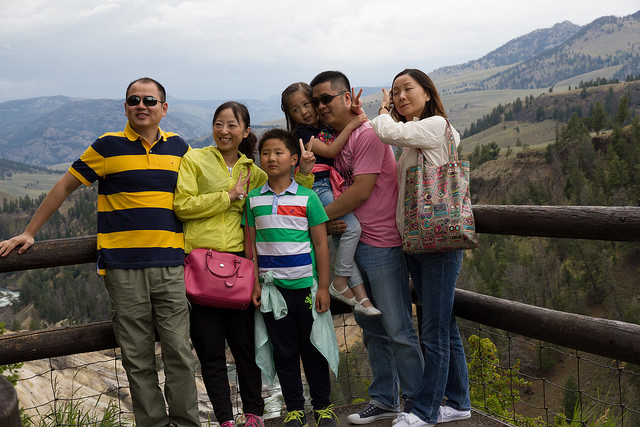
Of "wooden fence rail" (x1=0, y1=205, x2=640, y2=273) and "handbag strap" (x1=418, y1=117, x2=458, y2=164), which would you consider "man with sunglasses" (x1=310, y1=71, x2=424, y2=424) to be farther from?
"wooden fence rail" (x1=0, y1=205, x2=640, y2=273)

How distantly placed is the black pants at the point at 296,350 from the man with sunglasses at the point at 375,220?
12.8 inches

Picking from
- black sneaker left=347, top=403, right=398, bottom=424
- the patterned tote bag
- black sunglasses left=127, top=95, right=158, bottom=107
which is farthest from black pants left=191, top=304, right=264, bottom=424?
black sunglasses left=127, top=95, right=158, bottom=107

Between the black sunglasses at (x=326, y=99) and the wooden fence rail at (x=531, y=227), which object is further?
the black sunglasses at (x=326, y=99)

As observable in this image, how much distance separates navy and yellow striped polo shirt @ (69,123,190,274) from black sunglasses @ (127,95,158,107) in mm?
144

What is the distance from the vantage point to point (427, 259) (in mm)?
2934

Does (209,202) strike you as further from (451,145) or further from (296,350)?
(451,145)

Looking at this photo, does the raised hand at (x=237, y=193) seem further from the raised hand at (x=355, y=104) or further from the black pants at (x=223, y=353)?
the raised hand at (x=355, y=104)

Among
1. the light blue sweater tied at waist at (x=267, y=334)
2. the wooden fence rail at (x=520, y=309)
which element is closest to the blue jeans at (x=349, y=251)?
the light blue sweater tied at waist at (x=267, y=334)

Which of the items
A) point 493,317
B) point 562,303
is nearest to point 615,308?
point 562,303

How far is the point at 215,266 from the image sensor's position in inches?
115

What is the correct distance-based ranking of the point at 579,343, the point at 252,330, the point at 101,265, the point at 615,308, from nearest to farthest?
the point at 579,343, the point at 101,265, the point at 252,330, the point at 615,308

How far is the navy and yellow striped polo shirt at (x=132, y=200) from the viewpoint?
290 cm

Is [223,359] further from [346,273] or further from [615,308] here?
[615,308]

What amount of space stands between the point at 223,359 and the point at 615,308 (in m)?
49.1
